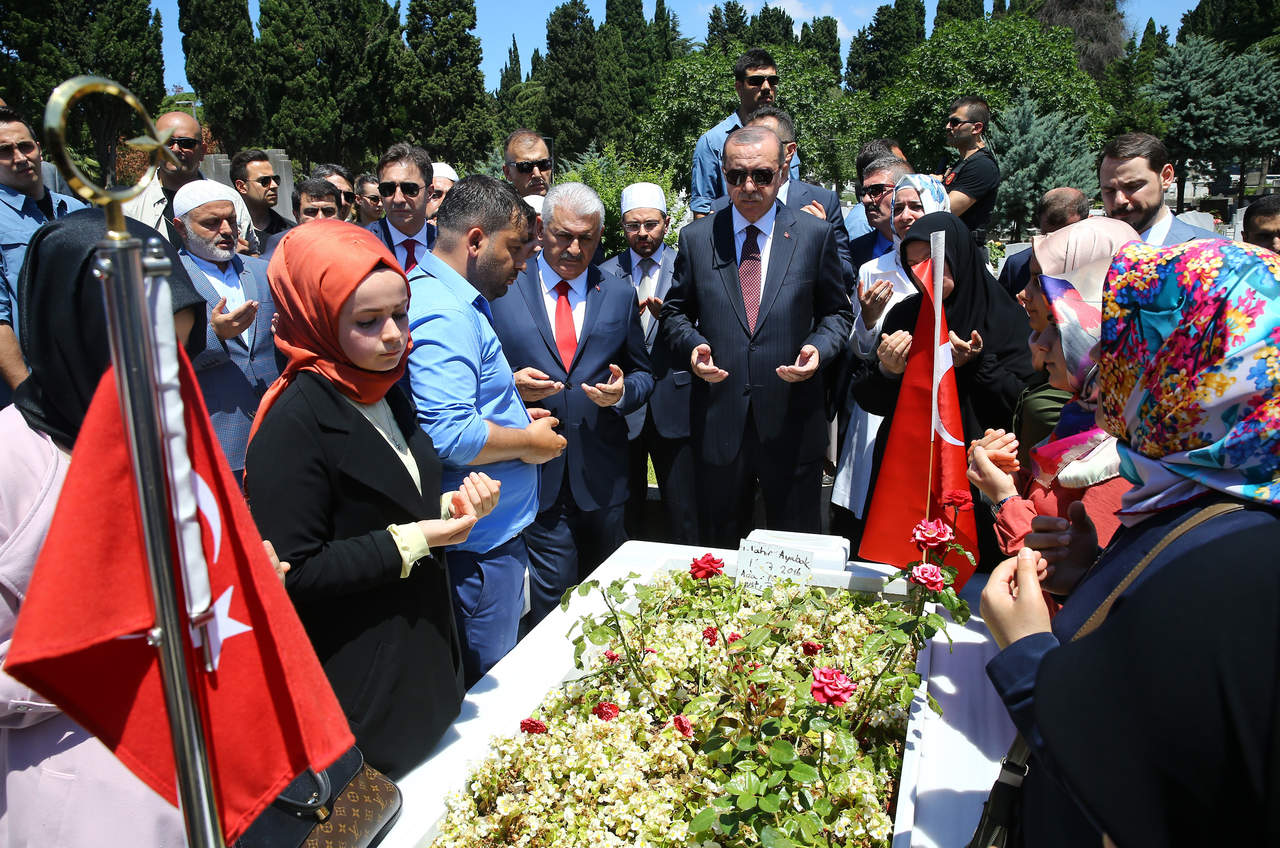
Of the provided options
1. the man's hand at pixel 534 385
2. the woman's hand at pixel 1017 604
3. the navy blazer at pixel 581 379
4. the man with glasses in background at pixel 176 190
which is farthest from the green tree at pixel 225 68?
the woman's hand at pixel 1017 604

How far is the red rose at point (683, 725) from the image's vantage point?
80.5 inches

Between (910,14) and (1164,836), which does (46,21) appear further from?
(910,14)

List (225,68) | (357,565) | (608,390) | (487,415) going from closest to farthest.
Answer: (357,565) < (487,415) < (608,390) < (225,68)

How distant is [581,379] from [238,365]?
164 cm

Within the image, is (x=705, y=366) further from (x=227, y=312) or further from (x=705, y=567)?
(x=227, y=312)

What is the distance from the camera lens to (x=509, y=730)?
2230 mm

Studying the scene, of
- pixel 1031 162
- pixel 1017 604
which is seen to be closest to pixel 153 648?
pixel 1017 604

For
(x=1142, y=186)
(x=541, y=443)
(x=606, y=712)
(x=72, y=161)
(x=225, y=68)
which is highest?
(x=225, y=68)

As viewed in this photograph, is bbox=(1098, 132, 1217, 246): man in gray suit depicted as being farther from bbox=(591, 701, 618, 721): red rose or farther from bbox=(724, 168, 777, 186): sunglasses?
bbox=(591, 701, 618, 721): red rose

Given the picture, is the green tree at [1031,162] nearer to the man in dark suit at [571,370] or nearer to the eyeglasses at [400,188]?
the eyeglasses at [400,188]

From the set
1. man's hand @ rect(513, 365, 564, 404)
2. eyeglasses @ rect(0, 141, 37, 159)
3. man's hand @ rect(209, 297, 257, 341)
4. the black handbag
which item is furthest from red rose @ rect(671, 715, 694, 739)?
eyeglasses @ rect(0, 141, 37, 159)

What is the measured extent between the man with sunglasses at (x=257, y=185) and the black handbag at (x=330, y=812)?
15.7ft

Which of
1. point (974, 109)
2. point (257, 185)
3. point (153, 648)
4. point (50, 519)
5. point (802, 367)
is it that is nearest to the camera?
→ point (153, 648)

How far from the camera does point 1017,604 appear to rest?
152cm
